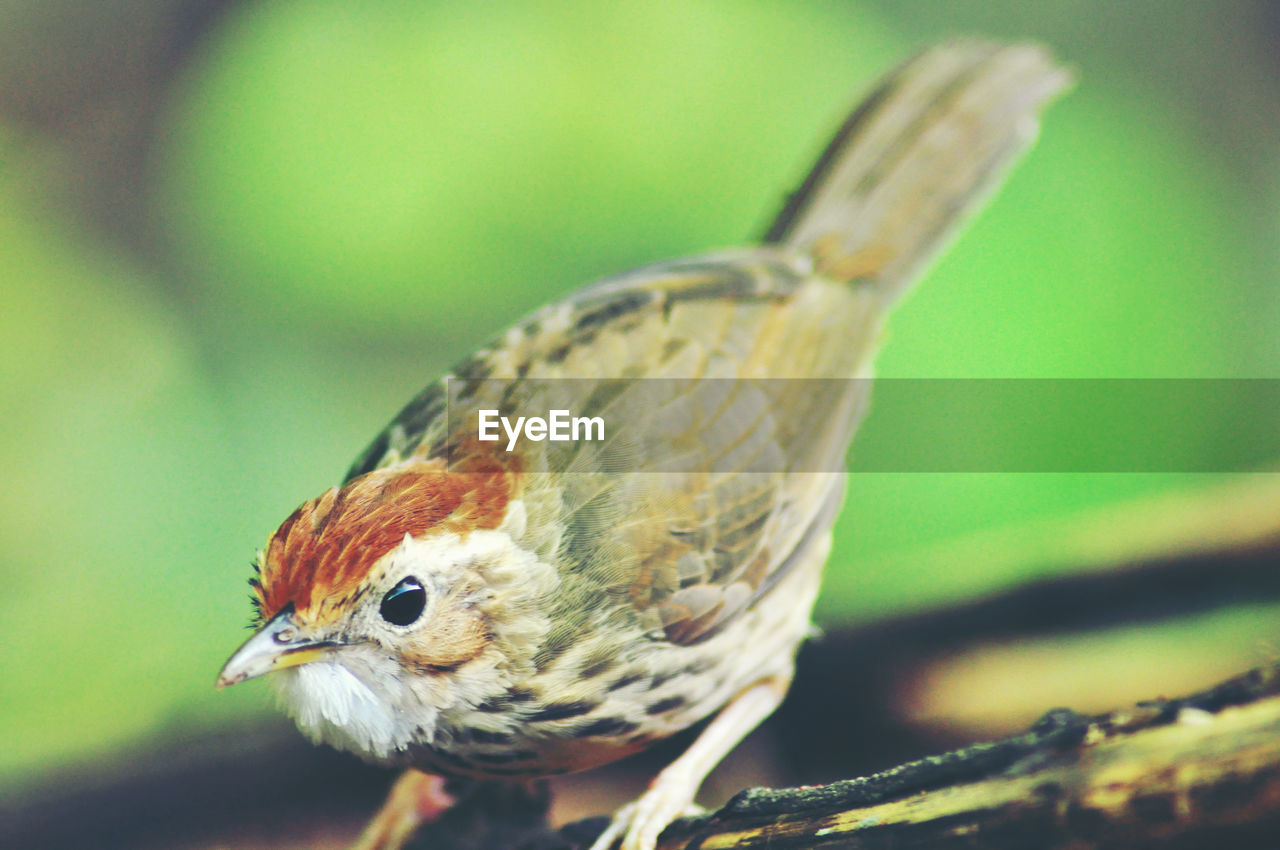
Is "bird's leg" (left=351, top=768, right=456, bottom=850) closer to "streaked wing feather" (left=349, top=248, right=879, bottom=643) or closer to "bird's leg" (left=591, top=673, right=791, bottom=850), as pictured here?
"bird's leg" (left=591, top=673, right=791, bottom=850)

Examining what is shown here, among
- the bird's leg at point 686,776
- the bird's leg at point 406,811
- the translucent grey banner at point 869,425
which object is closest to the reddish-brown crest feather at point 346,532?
the translucent grey banner at point 869,425

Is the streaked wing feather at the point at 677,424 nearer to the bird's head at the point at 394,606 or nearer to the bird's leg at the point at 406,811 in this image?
the bird's head at the point at 394,606

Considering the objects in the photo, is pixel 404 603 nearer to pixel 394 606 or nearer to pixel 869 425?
pixel 394 606

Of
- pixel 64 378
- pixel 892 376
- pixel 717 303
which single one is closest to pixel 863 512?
pixel 892 376

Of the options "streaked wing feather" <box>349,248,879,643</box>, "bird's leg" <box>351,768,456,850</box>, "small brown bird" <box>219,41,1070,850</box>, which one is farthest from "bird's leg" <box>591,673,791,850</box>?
"bird's leg" <box>351,768,456,850</box>

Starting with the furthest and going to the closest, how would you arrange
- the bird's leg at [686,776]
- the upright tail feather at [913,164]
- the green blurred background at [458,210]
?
the green blurred background at [458,210]
the upright tail feather at [913,164]
the bird's leg at [686,776]

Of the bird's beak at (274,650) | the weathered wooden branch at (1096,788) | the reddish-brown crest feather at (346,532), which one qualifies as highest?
the reddish-brown crest feather at (346,532)

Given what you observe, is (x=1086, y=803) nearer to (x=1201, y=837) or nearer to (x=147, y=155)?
(x=1201, y=837)
